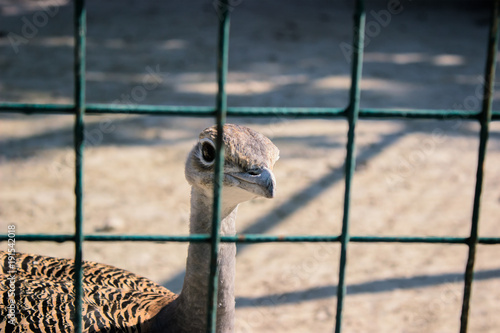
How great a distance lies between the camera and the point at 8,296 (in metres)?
2.54

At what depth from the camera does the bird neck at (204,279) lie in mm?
2523

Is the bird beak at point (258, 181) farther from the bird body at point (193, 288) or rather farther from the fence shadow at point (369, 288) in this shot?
the fence shadow at point (369, 288)

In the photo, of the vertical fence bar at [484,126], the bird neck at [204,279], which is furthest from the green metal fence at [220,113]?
the bird neck at [204,279]

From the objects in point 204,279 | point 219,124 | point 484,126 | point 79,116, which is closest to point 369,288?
point 204,279

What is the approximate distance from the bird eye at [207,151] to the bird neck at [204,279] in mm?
130

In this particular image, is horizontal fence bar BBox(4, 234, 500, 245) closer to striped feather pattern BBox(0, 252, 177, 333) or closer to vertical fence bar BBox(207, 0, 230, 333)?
vertical fence bar BBox(207, 0, 230, 333)

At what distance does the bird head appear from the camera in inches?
92.4

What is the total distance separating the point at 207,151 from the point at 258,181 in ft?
1.13

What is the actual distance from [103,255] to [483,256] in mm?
2391

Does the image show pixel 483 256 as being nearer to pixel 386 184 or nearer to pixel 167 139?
pixel 386 184

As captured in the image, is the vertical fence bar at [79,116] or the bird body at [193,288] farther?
the bird body at [193,288]

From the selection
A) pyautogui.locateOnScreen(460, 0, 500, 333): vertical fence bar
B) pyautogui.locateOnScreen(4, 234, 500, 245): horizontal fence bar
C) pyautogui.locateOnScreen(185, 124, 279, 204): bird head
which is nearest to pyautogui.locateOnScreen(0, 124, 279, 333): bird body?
pyautogui.locateOnScreen(185, 124, 279, 204): bird head

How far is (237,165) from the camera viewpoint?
2391 mm

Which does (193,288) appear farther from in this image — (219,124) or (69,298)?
(219,124)
